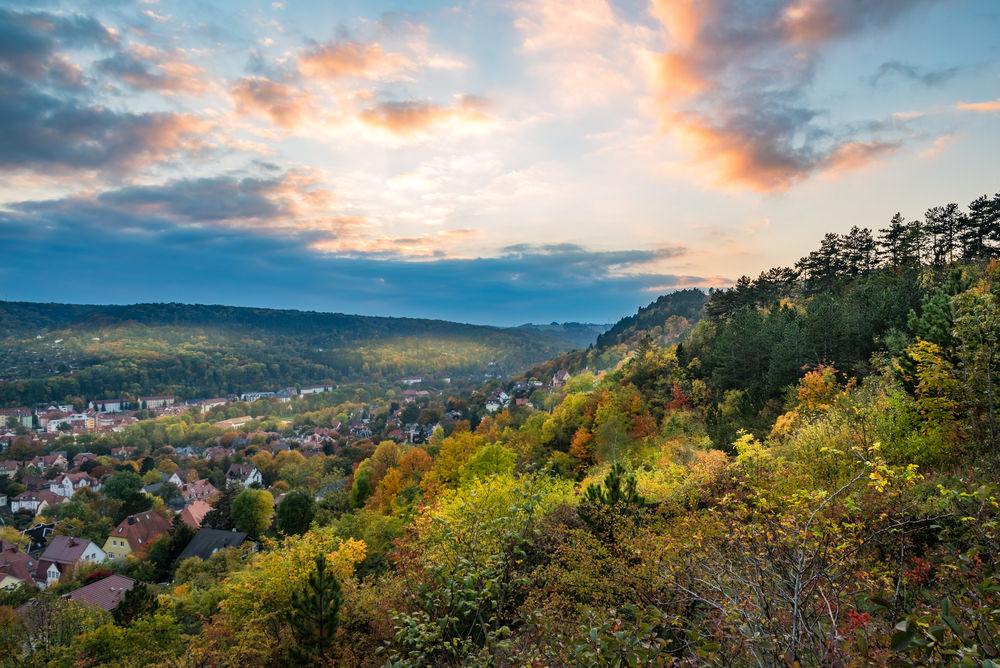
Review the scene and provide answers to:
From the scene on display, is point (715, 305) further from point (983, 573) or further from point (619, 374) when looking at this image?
point (983, 573)

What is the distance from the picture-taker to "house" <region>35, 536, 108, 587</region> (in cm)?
4103

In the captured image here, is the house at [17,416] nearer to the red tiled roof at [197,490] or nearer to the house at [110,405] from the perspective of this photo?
the house at [110,405]

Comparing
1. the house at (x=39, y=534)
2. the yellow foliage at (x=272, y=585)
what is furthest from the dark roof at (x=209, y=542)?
the yellow foliage at (x=272, y=585)

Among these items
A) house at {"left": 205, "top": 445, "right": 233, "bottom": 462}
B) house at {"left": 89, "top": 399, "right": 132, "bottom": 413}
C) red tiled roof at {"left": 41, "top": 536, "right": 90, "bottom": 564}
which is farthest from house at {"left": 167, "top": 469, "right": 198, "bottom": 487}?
house at {"left": 89, "top": 399, "right": 132, "bottom": 413}

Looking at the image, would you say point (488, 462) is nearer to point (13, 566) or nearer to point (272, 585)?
point (272, 585)

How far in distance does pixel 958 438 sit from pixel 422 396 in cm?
16438

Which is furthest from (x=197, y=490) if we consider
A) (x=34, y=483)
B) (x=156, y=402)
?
(x=156, y=402)

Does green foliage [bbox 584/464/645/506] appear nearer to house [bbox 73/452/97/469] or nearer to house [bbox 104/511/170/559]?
house [bbox 104/511/170/559]

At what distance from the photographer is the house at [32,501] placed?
A: 220ft

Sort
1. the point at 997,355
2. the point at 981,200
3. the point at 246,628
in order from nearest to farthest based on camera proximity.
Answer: the point at 997,355 < the point at 246,628 < the point at 981,200

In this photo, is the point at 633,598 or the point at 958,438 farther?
the point at 958,438

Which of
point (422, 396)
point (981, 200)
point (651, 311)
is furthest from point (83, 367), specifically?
point (981, 200)

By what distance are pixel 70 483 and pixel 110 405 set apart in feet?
345

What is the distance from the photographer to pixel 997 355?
9148 millimetres
